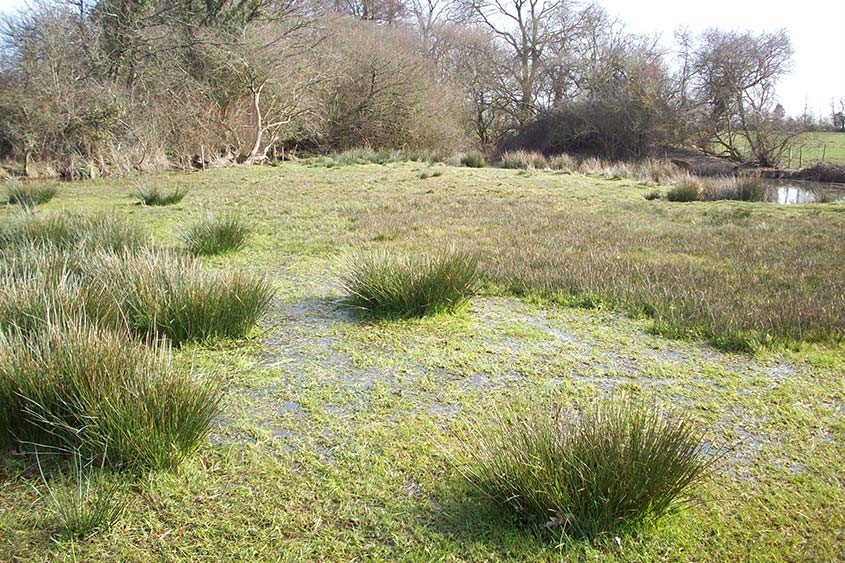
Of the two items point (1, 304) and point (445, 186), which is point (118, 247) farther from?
point (445, 186)

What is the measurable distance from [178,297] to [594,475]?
8.51 feet

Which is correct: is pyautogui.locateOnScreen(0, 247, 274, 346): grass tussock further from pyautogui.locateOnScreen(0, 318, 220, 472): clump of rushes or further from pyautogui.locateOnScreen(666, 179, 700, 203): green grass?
pyautogui.locateOnScreen(666, 179, 700, 203): green grass

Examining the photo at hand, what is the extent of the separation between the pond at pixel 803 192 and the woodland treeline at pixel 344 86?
173 inches

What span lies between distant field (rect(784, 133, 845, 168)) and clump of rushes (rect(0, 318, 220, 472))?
2423cm

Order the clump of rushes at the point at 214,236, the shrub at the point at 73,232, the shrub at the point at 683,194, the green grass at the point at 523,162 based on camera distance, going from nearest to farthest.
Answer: the shrub at the point at 73,232 → the clump of rushes at the point at 214,236 → the shrub at the point at 683,194 → the green grass at the point at 523,162

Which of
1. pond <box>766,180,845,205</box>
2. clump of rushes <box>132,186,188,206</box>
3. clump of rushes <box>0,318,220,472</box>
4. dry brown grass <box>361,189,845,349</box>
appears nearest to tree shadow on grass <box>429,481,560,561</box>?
clump of rushes <box>0,318,220,472</box>

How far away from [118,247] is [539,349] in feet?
12.3

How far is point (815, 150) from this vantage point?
2277 centimetres

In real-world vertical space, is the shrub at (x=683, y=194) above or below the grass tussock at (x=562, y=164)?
below

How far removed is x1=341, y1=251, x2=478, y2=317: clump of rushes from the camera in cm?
403

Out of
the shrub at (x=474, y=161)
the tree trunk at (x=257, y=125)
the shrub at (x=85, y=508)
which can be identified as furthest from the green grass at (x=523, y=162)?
the shrub at (x=85, y=508)

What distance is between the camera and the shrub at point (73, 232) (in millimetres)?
5000

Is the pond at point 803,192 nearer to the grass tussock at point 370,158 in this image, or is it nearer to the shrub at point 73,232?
the grass tussock at point 370,158

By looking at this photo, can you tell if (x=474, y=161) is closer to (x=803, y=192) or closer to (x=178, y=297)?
(x=803, y=192)
